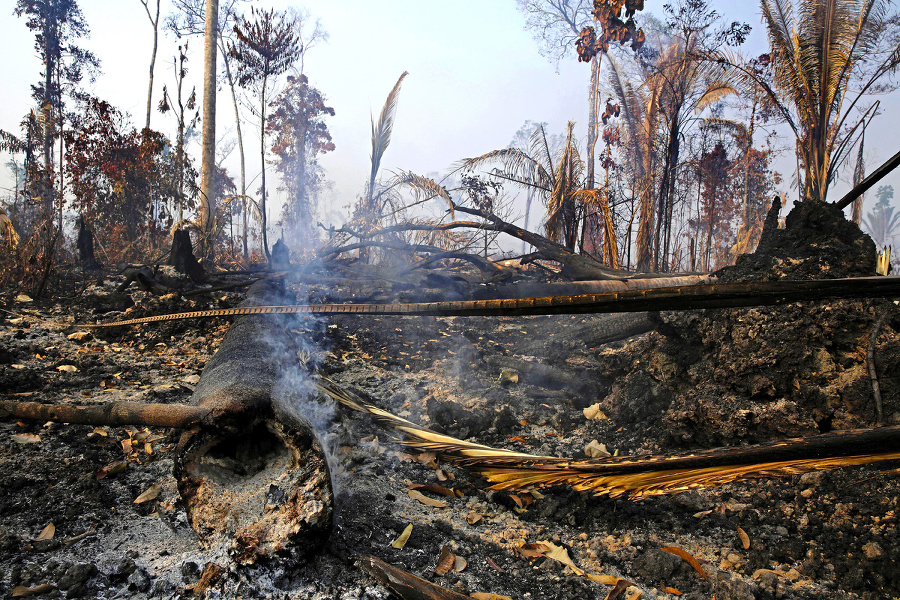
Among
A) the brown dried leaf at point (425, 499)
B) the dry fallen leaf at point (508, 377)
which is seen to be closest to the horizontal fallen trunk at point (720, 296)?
the brown dried leaf at point (425, 499)

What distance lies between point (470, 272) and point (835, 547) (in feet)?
18.2

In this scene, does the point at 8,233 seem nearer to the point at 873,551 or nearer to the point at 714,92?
the point at 873,551

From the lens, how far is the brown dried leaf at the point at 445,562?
1.46 metres

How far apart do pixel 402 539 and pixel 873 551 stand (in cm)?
147

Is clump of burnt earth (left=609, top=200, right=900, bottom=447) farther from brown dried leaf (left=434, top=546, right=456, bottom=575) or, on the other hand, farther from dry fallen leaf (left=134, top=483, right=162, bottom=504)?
dry fallen leaf (left=134, top=483, right=162, bottom=504)

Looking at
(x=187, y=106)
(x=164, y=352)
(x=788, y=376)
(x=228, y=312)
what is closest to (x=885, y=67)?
(x=788, y=376)

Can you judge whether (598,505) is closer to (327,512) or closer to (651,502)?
(651,502)

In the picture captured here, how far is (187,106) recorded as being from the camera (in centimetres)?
1178

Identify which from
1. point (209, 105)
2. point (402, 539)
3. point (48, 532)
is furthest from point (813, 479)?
point (209, 105)

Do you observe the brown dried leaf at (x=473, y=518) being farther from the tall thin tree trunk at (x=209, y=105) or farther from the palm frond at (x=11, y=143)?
the palm frond at (x=11, y=143)

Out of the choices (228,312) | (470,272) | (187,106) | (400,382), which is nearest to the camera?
(228,312)

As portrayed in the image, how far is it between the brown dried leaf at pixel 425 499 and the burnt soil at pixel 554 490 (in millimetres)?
38

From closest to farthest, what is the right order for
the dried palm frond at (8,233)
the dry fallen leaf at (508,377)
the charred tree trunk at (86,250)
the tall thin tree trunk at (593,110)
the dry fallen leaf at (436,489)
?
1. the dry fallen leaf at (436,489)
2. the dry fallen leaf at (508,377)
3. the dried palm frond at (8,233)
4. the charred tree trunk at (86,250)
5. the tall thin tree trunk at (593,110)

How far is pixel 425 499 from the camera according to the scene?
1.90 meters
